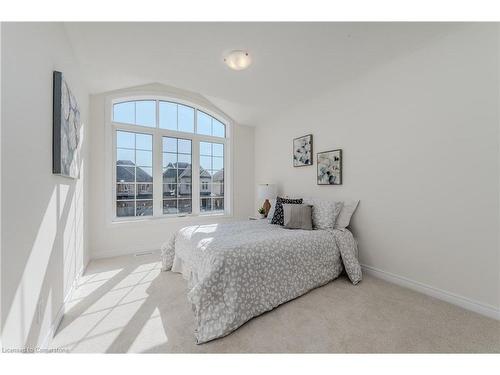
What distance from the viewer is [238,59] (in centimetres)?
229

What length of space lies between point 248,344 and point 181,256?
4.18ft

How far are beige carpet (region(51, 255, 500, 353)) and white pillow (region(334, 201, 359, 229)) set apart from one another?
0.71 meters

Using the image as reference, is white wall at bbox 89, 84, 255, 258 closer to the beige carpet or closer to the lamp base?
the beige carpet

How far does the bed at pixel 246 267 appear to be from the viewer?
156 cm

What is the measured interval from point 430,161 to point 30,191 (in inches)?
123

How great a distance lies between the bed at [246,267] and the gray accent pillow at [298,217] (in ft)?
0.88

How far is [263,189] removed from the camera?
377cm

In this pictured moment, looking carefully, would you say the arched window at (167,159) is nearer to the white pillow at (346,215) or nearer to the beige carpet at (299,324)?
the beige carpet at (299,324)

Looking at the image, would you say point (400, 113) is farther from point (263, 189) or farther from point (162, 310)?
point (162, 310)

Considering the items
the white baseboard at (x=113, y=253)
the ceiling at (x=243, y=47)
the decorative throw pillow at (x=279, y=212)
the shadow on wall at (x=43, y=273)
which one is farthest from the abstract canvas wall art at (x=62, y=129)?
the decorative throw pillow at (x=279, y=212)

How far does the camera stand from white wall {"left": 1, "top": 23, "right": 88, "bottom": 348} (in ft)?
3.16

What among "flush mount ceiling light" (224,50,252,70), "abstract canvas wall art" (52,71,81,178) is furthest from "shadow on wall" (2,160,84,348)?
"flush mount ceiling light" (224,50,252,70)

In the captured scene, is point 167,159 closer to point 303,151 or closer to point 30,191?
point 303,151
